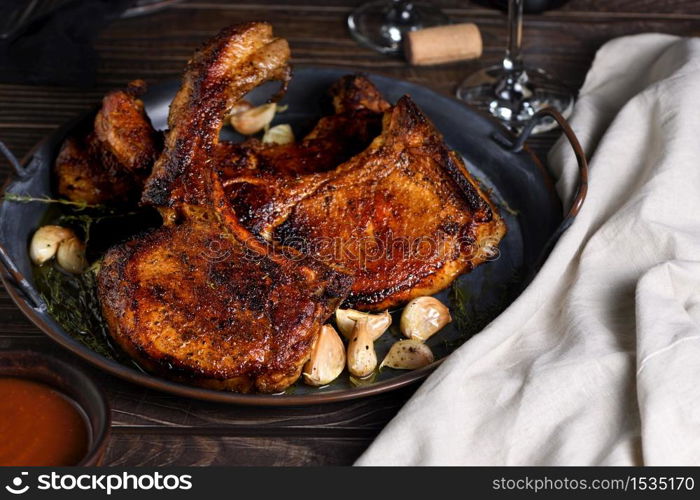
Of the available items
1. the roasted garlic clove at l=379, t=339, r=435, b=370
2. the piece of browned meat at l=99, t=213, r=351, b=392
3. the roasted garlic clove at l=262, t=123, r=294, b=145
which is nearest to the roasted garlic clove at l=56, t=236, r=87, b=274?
the piece of browned meat at l=99, t=213, r=351, b=392

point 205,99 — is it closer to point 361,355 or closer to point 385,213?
point 385,213

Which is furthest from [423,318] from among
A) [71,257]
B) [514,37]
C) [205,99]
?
[514,37]

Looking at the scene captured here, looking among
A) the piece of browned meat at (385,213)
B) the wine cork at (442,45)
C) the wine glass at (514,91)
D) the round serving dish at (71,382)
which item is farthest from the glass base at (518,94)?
the round serving dish at (71,382)

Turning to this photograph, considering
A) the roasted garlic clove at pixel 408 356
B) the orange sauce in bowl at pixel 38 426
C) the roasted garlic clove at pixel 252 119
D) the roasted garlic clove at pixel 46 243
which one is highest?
the roasted garlic clove at pixel 252 119

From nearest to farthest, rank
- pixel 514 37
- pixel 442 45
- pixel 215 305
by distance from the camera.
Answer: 1. pixel 215 305
2. pixel 514 37
3. pixel 442 45

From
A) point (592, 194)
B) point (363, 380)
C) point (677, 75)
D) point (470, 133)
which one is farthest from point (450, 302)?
point (677, 75)

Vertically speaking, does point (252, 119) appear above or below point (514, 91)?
above

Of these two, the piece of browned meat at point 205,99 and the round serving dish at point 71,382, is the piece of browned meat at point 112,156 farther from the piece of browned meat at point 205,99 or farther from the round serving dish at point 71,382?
the round serving dish at point 71,382

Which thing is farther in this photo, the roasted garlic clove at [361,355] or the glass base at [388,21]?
the glass base at [388,21]
